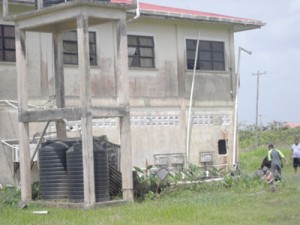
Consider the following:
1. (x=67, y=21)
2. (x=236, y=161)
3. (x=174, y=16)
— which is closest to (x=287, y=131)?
(x=236, y=161)

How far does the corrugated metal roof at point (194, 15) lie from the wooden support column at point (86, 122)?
24.7 ft

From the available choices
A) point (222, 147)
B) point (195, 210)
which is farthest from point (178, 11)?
point (195, 210)

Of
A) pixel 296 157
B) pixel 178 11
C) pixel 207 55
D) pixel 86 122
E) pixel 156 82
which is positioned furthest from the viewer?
pixel 296 157

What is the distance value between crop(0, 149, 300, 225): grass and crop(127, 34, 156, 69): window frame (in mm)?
6720

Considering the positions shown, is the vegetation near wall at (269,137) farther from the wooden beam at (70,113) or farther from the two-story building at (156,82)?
the wooden beam at (70,113)

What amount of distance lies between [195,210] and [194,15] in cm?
1148

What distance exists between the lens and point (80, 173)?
15664mm

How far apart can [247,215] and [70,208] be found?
3965 mm

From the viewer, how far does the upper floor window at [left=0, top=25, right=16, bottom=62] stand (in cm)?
2069

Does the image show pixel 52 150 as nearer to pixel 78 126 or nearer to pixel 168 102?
pixel 78 126

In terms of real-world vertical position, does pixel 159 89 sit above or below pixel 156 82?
below

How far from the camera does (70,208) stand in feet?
50.8

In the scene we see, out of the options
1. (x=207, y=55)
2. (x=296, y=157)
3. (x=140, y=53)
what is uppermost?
(x=140, y=53)

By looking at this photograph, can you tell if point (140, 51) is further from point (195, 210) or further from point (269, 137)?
point (269, 137)
